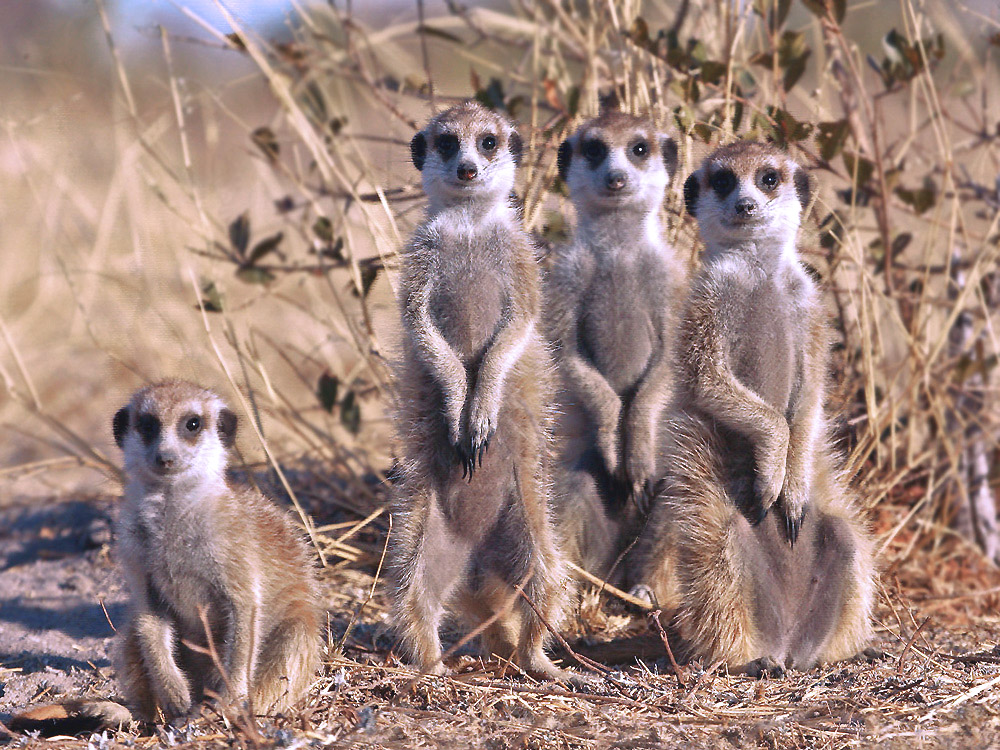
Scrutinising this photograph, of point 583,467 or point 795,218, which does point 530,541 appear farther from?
point 795,218

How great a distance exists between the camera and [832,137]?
3.94 metres

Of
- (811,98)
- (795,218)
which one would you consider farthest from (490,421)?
(811,98)

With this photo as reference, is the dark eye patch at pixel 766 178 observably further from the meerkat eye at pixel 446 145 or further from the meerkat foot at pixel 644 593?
the meerkat foot at pixel 644 593

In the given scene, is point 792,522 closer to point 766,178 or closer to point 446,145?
point 766,178

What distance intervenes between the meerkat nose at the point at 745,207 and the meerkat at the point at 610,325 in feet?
2.23

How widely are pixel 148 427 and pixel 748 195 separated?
191 centimetres

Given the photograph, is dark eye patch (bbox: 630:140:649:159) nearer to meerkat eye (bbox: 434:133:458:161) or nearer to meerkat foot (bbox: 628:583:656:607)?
meerkat eye (bbox: 434:133:458:161)

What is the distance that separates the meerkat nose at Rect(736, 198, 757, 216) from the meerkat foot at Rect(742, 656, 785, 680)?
1.37 m

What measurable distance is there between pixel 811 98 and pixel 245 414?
9.03 ft

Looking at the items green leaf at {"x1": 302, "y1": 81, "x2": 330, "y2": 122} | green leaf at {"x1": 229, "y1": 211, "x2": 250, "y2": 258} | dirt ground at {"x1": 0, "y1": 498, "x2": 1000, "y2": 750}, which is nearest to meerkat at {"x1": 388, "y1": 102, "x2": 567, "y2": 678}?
dirt ground at {"x1": 0, "y1": 498, "x2": 1000, "y2": 750}

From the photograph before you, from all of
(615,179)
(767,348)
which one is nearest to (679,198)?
(615,179)

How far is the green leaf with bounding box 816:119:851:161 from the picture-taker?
3.94m

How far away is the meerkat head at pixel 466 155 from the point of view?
334 centimetres

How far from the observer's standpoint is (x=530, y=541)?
10.5 feet
